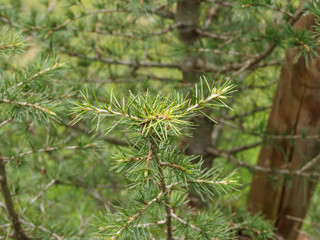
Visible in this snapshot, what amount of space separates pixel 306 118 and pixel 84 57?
800 millimetres

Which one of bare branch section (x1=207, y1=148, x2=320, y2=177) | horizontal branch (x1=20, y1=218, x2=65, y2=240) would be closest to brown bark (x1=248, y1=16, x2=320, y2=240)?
bare branch section (x1=207, y1=148, x2=320, y2=177)

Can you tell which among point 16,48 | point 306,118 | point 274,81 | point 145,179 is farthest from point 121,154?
point 274,81

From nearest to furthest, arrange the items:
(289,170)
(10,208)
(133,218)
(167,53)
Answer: (133,218), (10,208), (289,170), (167,53)

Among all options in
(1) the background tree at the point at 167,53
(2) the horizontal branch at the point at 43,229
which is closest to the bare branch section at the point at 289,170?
(1) the background tree at the point at 167,53

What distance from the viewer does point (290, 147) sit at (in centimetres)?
116

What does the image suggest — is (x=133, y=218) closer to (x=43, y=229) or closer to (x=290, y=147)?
(x=43, y=229)

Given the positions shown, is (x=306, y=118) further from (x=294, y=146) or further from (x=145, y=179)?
(x=145, y=179)

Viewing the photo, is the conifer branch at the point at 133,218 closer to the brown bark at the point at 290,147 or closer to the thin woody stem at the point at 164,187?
the thin woody stem at the point at 164,187

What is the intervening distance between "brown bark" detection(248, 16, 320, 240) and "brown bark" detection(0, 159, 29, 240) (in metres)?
0.77

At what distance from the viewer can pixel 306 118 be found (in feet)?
3.59

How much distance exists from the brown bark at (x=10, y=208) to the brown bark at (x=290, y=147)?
77 cm

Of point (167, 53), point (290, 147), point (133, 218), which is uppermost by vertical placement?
point (167, 53)

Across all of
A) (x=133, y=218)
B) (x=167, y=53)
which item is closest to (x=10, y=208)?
(x=133, y=218)

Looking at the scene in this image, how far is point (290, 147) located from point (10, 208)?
859 mm
